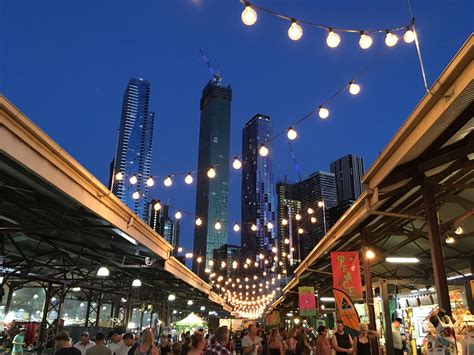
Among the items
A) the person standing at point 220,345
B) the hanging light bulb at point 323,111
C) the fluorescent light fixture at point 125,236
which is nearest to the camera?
the person standing at point 220,345

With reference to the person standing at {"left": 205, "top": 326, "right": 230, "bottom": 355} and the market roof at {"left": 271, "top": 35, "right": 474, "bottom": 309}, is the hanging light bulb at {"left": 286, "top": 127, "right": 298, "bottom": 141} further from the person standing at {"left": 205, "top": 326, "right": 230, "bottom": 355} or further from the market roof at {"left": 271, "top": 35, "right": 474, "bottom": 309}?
the person standing at {"left": 205, "top": 326, "right": 230, "bottom": 355}

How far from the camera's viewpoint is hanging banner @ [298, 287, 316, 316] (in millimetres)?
23391

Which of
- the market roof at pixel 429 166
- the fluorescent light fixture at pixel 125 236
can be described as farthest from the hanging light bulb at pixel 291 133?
the fluorescent light fixture at pixel 125 236

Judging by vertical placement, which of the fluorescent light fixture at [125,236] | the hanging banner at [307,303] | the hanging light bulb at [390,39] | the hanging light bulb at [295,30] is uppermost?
the hanging light bulb at [390,39]

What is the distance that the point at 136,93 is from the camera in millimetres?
48219

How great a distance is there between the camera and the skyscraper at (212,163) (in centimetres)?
14888

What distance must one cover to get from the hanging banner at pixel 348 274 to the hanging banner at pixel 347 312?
0.54m

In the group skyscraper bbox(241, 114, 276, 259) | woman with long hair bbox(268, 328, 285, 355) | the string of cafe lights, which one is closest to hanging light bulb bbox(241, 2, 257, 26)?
the string of cafe lights

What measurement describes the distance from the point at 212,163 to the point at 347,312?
131947 millimetres

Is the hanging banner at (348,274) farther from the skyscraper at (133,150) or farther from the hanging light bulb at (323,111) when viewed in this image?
the skyscraper at (133,150)

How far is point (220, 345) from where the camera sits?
6633 millimetres

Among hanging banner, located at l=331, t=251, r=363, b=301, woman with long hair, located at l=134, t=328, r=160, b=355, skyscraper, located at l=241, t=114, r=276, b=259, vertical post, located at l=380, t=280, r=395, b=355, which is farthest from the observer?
skyscraper, located at l=241, t=114, r=276, b=259

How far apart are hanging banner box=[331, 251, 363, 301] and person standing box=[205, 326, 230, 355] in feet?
27.7

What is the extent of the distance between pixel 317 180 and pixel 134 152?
26.3 m
